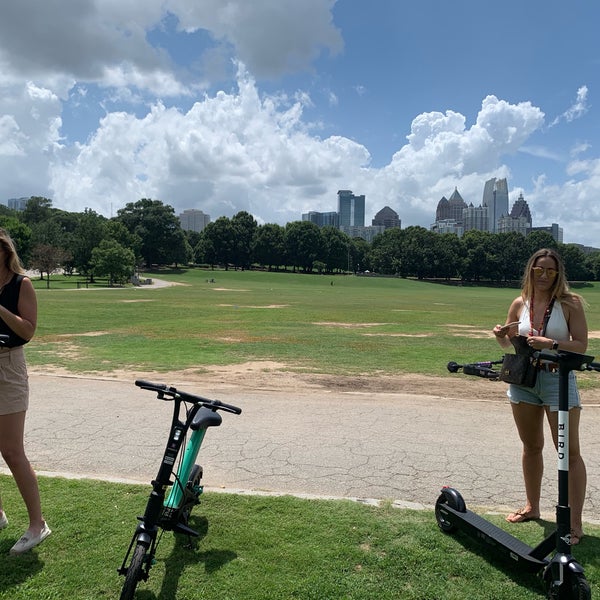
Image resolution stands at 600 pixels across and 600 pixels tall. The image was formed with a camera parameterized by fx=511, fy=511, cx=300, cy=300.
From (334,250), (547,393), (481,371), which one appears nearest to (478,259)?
(334,250)

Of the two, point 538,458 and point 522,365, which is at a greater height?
point 522,365

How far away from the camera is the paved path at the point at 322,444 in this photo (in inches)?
193

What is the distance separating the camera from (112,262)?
225 feet

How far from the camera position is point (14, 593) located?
3.10m

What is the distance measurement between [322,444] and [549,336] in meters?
3.09

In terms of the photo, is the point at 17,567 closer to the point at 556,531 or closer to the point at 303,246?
the point at 556,531

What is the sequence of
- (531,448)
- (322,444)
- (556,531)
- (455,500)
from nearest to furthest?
(556,531), (455,500), (531,448), (322,444)

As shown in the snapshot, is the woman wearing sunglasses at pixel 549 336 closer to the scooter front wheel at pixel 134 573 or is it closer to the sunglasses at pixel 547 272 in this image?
the sunglasses at pixel 547 272

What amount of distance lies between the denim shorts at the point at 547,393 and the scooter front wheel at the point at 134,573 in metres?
2.86

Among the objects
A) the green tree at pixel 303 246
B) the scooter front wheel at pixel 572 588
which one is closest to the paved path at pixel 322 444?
the scooter front wheel at pixel 572 588

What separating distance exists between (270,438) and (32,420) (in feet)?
10.7

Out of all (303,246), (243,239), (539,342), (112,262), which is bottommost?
(539,342)

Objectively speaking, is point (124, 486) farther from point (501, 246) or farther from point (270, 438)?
point (501, 246)

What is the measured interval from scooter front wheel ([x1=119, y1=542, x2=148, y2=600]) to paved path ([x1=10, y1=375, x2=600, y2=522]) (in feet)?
5.83
